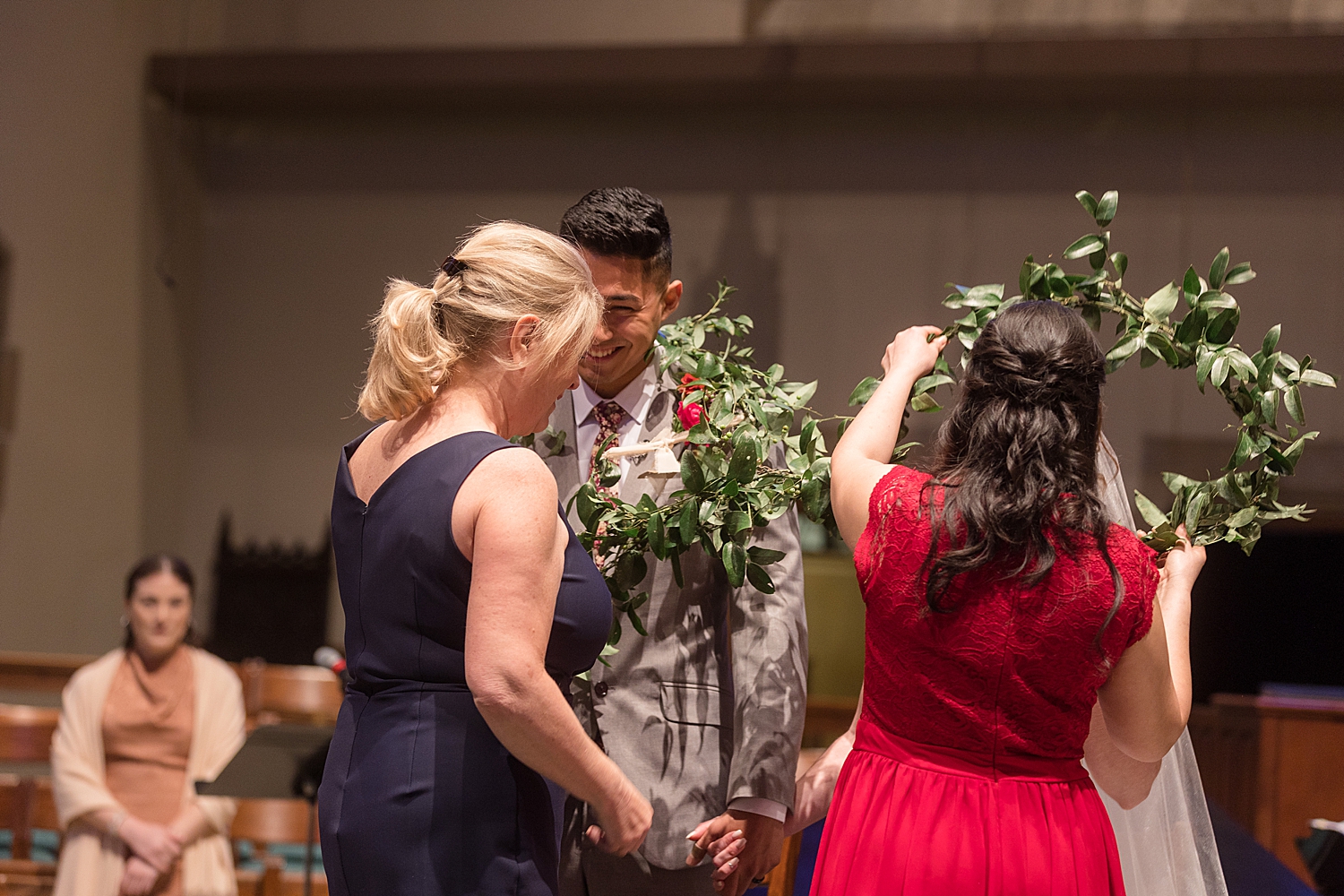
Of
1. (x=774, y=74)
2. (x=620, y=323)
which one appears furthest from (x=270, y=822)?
(x=774, y=74)

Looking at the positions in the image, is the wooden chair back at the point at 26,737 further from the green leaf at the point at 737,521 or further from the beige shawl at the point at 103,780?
the green leaf at the point at 737,521

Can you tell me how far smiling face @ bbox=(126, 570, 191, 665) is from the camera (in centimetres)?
420

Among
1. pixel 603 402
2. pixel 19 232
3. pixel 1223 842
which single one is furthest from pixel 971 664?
pixel 19 232

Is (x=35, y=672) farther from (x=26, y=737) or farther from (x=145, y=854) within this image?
(x=145, y=854)

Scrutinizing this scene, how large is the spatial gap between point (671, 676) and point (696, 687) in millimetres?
45

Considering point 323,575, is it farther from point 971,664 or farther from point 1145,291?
point 971,664

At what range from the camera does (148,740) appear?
13.5 feet

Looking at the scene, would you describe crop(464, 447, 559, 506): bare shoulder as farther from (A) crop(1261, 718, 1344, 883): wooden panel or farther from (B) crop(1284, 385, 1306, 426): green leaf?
(A) crop(1261, 718, 1344, 883): wooden panel

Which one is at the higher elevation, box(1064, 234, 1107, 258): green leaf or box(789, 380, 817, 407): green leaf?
box(1064, 234, 1107, 258): green leaf

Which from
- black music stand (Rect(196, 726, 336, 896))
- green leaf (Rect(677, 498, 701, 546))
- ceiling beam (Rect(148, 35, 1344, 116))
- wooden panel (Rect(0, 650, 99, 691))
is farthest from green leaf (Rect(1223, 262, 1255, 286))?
wooden panel (Rect(0, 650, 99, 691))

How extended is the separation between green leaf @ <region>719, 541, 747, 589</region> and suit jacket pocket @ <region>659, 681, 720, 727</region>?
8.8 inches

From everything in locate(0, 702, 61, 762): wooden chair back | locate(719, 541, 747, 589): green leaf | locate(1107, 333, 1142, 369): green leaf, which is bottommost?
locate(0, 702, 61, 762): wooden chair back

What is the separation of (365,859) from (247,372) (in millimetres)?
6005

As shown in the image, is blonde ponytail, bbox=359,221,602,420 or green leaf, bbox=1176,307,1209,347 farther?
green leaf, bbox=1176,307,1209,347
